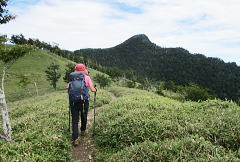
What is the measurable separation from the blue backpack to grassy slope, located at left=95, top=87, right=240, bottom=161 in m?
2.19

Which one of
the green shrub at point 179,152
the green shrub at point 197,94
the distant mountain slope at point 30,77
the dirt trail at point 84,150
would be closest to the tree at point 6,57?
the dirt trail at point 84,150

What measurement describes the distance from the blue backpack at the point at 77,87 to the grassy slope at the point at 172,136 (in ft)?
7.20

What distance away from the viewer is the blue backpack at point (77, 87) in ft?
36.4

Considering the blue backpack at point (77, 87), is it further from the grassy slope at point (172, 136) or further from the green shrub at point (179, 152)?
the green shrub at point (179, 152)

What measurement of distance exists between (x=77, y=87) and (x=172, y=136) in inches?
191

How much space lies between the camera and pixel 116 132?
1112 cm

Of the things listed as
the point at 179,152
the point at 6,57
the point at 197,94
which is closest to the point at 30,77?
the point at 197,94

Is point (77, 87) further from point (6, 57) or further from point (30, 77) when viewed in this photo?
point (30, 77)

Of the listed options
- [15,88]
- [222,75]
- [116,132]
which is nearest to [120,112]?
[116,132]

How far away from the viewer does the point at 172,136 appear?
9.98 meters

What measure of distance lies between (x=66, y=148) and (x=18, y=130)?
4.29 meters

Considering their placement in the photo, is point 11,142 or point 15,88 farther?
point 15,88

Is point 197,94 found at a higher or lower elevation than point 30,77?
lower

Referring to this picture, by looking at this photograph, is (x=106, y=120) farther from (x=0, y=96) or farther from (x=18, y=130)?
(x=0, y=96)
